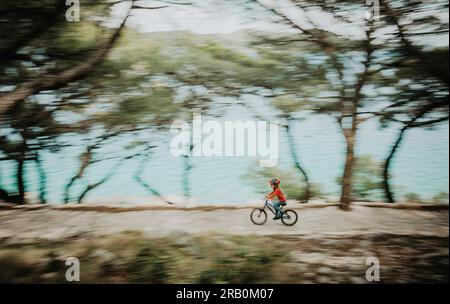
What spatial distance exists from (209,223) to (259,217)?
53cm

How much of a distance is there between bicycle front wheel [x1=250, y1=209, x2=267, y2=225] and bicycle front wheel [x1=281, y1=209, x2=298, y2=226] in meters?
0.19

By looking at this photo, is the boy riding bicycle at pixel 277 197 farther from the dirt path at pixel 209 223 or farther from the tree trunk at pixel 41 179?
the tree trunk at pixel 41 179

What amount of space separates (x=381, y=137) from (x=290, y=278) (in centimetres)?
176

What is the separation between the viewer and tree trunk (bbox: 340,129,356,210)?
3578mm

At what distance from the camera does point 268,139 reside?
358 cm

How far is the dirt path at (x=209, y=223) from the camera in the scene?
138 inches

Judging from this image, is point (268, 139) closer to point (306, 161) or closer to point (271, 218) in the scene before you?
point (306, 161)

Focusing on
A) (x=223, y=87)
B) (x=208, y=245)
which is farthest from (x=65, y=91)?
(x=208, y=245)
